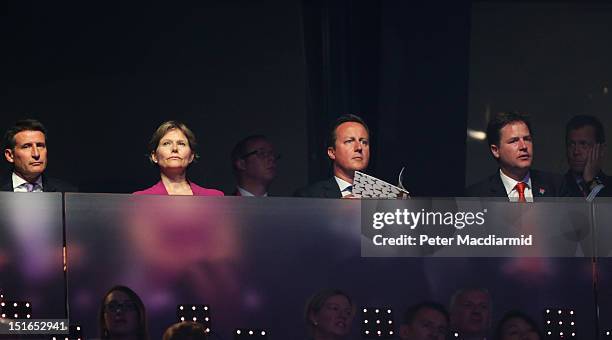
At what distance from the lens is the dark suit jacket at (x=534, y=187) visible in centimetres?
867

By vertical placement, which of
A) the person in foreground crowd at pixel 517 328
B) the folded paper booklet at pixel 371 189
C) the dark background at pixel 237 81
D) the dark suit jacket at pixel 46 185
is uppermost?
the dark background at pixel 237 81

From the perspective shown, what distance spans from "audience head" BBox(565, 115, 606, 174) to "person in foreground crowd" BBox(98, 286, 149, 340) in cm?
348

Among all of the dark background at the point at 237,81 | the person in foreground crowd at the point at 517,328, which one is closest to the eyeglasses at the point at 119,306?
the person in foreground crowd at the point at 517,328

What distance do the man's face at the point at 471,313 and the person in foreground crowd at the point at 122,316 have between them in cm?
199

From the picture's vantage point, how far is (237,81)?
1127 cm

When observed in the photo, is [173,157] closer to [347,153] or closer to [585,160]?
[347,153]

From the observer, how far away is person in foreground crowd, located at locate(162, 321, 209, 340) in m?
7.58

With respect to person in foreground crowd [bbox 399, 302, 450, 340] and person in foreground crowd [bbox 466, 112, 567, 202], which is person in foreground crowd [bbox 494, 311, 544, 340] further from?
person in foreground crowd [bbox 466, 112, 567, 202]

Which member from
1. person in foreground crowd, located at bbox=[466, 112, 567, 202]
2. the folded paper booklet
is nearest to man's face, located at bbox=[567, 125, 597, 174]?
person in foreground crowd, located at bbox=[466, 112, 567, 202]

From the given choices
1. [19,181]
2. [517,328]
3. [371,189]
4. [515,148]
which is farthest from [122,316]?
[515,148]

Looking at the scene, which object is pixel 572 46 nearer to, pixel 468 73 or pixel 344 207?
pixel 468 73

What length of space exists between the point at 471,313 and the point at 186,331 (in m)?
1.85

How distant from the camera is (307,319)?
787 cm

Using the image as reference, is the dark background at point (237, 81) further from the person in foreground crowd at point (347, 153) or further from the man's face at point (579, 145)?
the person in foreground crowd at point (347, 153)
